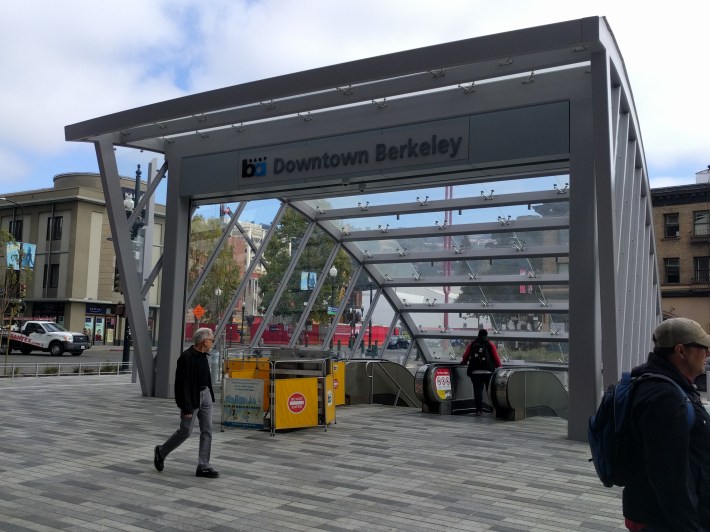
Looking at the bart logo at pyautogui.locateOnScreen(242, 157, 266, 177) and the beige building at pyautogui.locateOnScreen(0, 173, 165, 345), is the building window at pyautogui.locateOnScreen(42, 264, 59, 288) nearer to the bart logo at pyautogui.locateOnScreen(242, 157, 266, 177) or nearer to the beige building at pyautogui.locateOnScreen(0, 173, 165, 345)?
the beige building at pyautogui.locateOnScreen(0, 173, 165, 345)

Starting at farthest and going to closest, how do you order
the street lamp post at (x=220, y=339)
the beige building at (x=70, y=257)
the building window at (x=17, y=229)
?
1. the building window at (x=17, y=229)
2. the beige building at (x=70, y=257)
3. the street lamp post at (x=220, y=339)

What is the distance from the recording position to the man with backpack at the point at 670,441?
109 inches

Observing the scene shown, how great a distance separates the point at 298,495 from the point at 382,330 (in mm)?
14185

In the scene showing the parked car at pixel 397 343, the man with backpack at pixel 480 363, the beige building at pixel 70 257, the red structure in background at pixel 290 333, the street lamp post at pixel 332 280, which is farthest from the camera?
the beige building at pixel 70 257

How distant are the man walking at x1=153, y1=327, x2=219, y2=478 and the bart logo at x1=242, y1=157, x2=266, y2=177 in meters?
6.98

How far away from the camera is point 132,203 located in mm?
23516

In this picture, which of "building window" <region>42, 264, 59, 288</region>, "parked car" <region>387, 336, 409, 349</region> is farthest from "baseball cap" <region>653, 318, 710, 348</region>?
"building window" <region>42, 264, 59, 288</region>

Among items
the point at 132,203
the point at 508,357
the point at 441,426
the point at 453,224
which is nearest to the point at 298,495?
the point at 441,426

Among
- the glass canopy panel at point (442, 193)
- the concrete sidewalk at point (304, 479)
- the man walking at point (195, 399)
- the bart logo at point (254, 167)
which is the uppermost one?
the bart logo at point (254, 167)

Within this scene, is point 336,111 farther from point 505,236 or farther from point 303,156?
point 505,236

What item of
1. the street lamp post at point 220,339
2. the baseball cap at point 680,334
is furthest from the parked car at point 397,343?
the baseball cap at point 680,334

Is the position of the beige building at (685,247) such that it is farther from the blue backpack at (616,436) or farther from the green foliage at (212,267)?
the blue backpack at (616,436)

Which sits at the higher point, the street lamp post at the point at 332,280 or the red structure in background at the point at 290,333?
the street lamp post at the point at 332,280

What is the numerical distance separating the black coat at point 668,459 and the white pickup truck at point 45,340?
126 feet
